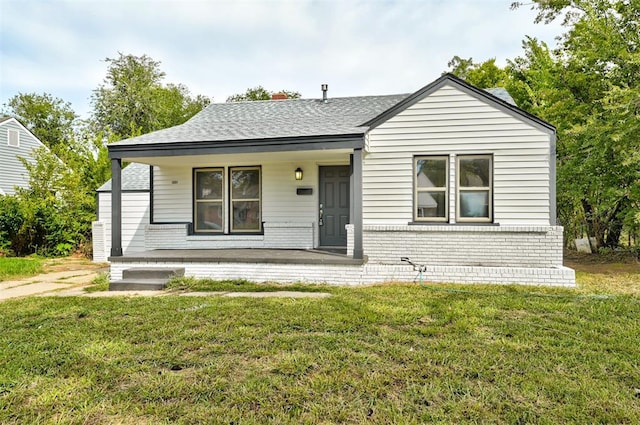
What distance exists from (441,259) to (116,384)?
20.4 feet

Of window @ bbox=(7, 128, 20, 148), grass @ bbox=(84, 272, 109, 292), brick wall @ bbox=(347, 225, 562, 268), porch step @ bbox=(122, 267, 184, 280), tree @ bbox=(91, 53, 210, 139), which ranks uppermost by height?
tree @ bbox=(91, 53, 210, 139)

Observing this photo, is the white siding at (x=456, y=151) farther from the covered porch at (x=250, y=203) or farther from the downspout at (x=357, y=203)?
the covered porch at (x=250, y=203)

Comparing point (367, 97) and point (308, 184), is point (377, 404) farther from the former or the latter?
point (367, 97)

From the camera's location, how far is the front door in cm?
942

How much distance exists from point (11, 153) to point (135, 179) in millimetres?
13795

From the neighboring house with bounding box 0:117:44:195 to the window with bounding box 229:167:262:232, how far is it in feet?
54.2

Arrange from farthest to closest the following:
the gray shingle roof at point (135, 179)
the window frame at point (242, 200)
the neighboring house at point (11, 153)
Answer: the neighboring house at point (11, 153), the gray shingle roof at point (135, 179), the window frame at point (242, 200)

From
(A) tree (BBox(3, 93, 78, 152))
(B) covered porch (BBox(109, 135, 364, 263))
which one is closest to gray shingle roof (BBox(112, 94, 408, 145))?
(B) covered porch (BBox(109, 135, 364, 263))

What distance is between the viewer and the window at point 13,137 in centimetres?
2055

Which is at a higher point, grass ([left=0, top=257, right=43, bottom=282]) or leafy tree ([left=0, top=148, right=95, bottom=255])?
leafy tree ([left=0, top=148, right=95, bottom=255])

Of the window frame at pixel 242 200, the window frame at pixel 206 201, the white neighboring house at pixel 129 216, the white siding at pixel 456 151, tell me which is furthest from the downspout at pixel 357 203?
the white neighboring house at pixel 129 216

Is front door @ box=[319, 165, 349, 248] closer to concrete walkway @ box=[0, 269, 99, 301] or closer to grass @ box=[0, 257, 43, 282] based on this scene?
concrete walkway @ box=[0, 269, 99, 301]

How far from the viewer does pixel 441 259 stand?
7797mm

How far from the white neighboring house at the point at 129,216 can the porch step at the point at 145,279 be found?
12.1ft
